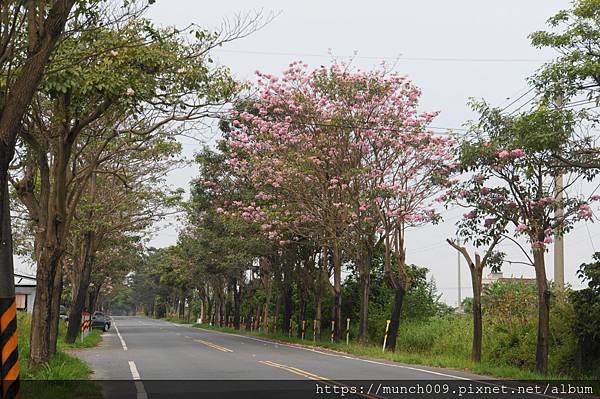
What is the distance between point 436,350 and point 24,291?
123 feet

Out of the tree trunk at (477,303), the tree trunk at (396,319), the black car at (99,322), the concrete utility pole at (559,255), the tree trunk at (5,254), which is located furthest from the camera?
the black car at (99,322)

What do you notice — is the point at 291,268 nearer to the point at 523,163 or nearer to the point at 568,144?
the point at 523,163

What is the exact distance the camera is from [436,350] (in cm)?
2927

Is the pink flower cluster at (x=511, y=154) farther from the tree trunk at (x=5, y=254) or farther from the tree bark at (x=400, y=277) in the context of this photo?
the tree trunk at (x=5, y=254)

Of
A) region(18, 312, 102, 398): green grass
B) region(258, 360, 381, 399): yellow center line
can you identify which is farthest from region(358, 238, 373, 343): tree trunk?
region(18, 312, 102, 398): green grass

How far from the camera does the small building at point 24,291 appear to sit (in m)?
52.2

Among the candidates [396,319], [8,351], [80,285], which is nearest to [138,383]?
[8,351]

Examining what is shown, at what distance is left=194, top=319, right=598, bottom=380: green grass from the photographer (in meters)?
19.3

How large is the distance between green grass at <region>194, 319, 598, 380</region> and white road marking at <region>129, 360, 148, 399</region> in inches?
311

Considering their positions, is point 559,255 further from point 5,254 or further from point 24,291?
point 24,291

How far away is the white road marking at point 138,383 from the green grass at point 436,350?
791 cm

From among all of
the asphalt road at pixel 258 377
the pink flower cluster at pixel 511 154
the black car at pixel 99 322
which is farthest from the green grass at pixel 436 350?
the black car at pixel 99 322

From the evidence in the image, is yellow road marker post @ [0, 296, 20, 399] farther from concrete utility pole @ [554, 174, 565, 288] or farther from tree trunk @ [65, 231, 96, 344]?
tree trunk @ [65, 231, 96, 344]

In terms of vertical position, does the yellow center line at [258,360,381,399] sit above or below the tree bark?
below
